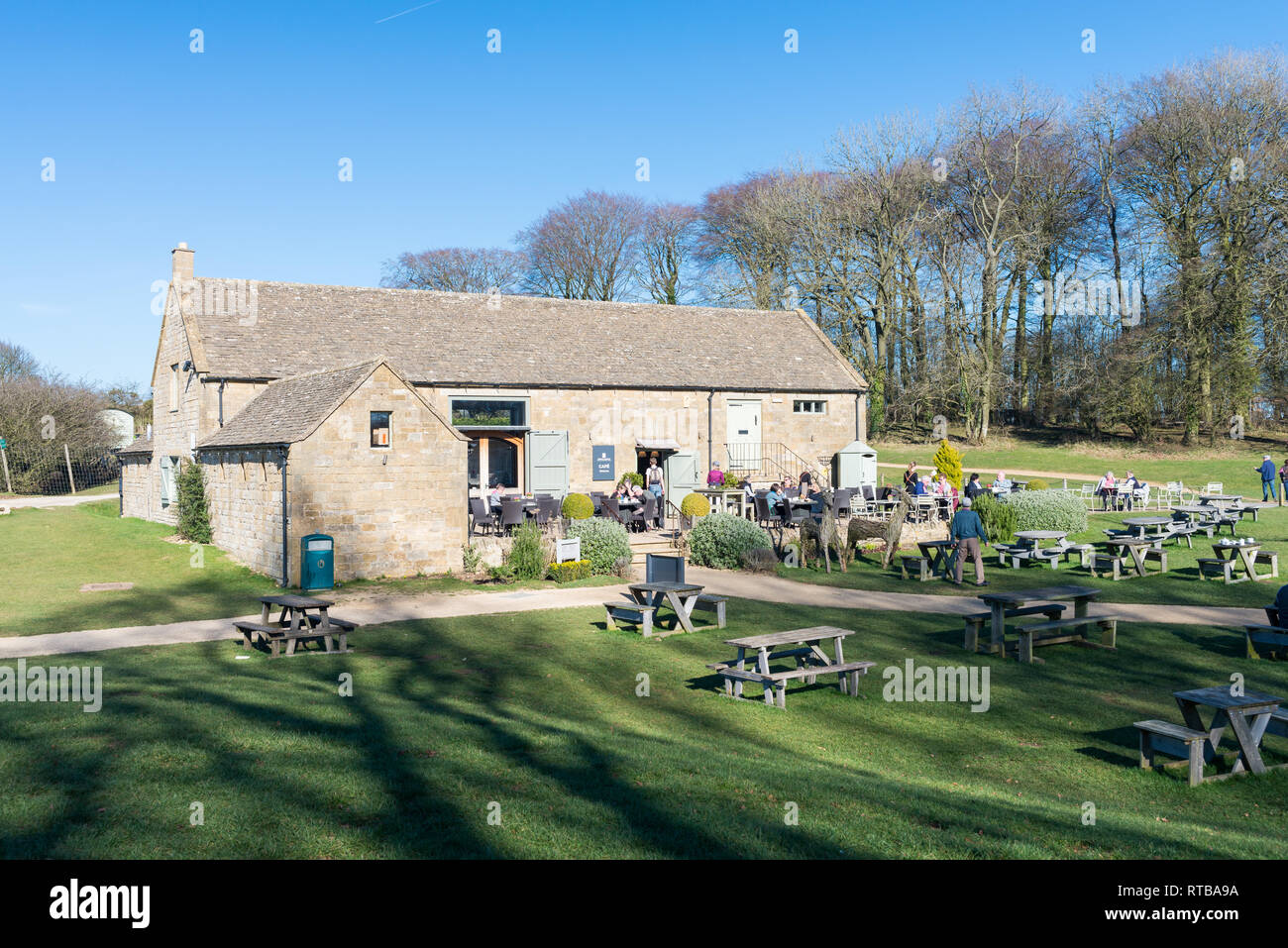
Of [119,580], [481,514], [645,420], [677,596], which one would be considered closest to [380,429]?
[481,514]

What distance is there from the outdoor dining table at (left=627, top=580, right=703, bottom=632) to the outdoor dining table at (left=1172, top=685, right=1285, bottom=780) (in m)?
6.88

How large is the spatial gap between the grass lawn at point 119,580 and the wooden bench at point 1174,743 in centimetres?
1134

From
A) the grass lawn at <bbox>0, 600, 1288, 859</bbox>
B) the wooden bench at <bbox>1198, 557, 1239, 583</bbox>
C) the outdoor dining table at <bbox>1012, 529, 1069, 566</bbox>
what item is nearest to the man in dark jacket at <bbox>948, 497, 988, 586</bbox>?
the outdoor dining table at <bbox>1012, 529, 1069, 566</bbox>

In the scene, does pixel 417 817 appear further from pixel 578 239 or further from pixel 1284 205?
pixel 578 239

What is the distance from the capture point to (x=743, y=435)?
30078mm

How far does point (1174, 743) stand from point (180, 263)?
92.3 feet

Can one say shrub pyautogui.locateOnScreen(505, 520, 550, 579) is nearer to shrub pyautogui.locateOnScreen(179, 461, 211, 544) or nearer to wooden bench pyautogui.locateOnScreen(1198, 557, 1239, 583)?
shrub pyautogui.locateOnScreen(179, 461, 211, 544)

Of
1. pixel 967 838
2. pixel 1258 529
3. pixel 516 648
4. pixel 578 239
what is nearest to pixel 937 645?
pixel 516 648

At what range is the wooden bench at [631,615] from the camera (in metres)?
13.5

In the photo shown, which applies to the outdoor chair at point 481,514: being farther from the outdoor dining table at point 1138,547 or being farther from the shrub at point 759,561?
the outdoor dining table at point 1138,547

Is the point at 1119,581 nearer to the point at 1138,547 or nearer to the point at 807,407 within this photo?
the point at 1138,547

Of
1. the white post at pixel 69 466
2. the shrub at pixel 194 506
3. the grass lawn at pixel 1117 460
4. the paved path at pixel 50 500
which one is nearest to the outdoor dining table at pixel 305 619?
the shrub at pixel 194 506

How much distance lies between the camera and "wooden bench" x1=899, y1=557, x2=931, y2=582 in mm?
18484
